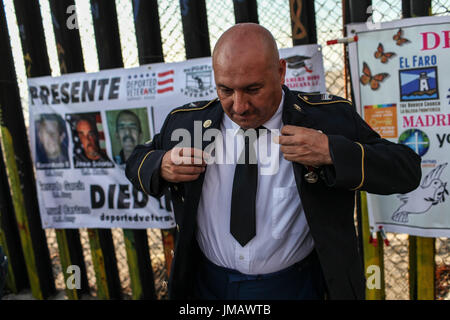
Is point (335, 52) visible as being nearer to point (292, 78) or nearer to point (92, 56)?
point (292, 78)

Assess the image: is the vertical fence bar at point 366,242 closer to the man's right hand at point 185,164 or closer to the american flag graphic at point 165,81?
the american flag graphic at point 165,81

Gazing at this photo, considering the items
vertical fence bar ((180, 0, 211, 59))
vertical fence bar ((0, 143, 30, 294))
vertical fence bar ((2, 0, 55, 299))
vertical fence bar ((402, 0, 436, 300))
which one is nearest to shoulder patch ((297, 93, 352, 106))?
vertical fence bar ((180, 0, 211, 59))

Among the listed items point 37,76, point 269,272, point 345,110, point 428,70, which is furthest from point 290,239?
point 37,76

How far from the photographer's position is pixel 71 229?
10.5 ft

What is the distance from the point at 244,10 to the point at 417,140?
1.41 m

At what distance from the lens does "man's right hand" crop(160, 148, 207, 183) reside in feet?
4.97

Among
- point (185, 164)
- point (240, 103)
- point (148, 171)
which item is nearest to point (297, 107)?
point (240, 103)

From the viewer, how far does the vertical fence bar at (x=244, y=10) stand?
2.47m

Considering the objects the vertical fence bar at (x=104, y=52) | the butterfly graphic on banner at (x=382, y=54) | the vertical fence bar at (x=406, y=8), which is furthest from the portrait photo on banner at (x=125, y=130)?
the vertical fence bar at (x=406, y=8)

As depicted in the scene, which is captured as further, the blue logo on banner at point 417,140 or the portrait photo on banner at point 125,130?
the portrait photo on banner at point 125,130

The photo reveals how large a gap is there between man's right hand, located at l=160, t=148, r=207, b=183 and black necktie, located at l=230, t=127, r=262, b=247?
0.20 metres

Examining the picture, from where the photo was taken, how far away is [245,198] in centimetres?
162

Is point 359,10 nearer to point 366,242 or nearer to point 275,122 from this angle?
point 275,122

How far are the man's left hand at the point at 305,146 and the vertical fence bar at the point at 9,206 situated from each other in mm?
2720
